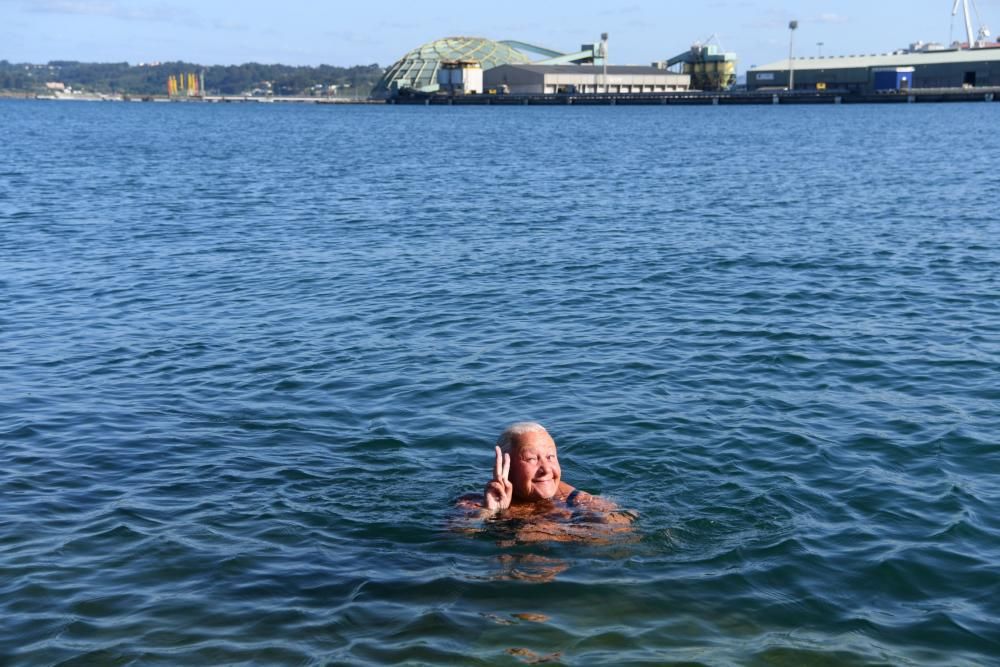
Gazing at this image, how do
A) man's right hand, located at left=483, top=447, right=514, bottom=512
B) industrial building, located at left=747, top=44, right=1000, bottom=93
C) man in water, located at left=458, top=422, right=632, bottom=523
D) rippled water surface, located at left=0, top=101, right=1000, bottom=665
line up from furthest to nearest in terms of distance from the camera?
industrial building, located at left=747, top=44, right=1000, bottom=93, man in water, located at left=458, top=422, right=632, bottom=523, man's right hand, located at left=483, top=447, right=514, bottom=512, rippled water surface, located at left=0, top=101, right=1000, bottom=665

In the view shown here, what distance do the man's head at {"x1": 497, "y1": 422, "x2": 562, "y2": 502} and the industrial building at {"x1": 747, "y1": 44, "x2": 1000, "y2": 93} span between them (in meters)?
177

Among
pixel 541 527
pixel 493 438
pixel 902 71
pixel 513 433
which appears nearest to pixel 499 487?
pixel 513 433

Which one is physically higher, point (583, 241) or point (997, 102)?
point (997, 102)

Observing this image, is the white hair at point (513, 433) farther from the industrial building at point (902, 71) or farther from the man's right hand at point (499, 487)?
the industrial building at point (902, 71)

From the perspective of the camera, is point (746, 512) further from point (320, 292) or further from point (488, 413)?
point (320, 292)

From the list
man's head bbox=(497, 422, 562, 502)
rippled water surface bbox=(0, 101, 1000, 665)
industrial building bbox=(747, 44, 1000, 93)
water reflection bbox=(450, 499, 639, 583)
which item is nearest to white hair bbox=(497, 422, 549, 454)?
man's head bbox=(497, 422, 562, 502)

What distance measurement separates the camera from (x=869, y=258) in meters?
24.3

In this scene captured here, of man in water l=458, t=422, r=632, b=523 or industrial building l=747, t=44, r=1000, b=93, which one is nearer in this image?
man in water l=458, t=422, r=632, b=523

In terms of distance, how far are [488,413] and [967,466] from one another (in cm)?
556

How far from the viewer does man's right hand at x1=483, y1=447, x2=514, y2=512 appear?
877cm

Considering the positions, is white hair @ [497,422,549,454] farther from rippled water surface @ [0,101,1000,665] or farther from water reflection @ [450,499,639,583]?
rippled water surface @ [0,101,1000,665]

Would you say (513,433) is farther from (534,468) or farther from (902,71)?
(902,71)

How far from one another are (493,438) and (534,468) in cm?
340

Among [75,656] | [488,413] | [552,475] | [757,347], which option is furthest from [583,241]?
[75,656]
